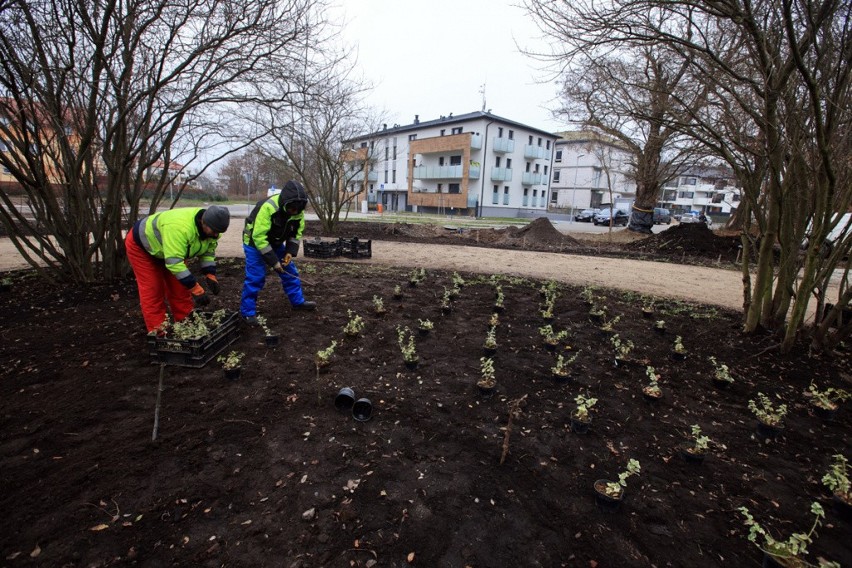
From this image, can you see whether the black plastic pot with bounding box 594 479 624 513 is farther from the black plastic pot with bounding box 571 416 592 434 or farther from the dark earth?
the black plastic pot with bounding box 571 416 592 434

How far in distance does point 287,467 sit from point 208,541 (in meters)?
0.53

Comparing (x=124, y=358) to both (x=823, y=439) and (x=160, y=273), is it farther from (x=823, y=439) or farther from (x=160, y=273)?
(x=823, y=439)

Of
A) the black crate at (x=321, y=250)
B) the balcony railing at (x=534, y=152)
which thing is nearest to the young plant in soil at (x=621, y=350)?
the black crate at (x=321, y=250)

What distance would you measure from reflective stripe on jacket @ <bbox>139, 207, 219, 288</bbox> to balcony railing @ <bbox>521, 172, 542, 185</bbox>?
37743 mm

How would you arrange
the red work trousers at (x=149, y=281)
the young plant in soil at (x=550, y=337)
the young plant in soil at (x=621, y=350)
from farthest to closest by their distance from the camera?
the young plant in soil at (x=550, y=337), the young plant in soil at (x=621, y=350), the red work trousers at (x=149, y=281)

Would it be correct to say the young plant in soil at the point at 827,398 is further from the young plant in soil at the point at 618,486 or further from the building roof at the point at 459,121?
the building roof at the point at 459,121

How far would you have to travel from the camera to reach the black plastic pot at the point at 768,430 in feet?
9.21

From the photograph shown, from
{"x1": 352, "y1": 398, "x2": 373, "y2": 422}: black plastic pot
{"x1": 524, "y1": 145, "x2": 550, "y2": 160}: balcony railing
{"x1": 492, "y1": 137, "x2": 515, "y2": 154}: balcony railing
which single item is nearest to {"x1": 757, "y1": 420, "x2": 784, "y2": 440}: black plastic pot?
{"x1": 352, "y1": 398, "x2": 373, "y2": 422}: black plastic pot

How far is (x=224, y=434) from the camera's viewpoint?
2549mm

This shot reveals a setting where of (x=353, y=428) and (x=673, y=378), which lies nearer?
(x=353, y=428)

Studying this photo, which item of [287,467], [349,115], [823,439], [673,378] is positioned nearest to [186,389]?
[287,467]

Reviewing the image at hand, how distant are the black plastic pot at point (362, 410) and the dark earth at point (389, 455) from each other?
6cm

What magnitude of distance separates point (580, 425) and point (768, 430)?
55.1 inches

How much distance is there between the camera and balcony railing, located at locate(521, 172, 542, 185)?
38.2 m
